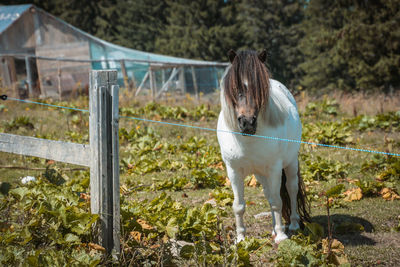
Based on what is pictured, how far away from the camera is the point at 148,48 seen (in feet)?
148

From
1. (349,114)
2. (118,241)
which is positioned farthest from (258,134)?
(349,114)

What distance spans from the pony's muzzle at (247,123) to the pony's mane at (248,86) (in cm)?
18

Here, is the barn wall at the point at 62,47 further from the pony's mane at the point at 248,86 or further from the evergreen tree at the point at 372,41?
the pony's mane at the point at 248,86

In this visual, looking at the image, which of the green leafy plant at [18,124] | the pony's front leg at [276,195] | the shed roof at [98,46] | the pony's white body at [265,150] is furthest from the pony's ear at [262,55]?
the shed roof at [98,46]

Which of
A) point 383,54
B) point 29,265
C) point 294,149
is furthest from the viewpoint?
point 383,54

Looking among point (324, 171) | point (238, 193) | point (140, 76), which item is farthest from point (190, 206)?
point (140, 76)

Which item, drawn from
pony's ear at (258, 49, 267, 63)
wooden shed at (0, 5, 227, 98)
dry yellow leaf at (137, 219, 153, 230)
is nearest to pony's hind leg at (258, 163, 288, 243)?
pony's ear at (258, 49, 267, 63)

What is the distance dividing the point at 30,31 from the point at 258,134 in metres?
21.7

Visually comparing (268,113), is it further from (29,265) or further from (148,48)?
(148,48)

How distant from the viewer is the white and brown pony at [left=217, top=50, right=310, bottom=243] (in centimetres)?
369

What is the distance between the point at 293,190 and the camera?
4676 millimetres

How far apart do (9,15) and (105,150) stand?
72.7 feet

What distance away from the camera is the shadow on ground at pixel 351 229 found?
4363 millimetres

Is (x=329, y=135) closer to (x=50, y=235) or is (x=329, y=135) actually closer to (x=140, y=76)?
(x=50, y=235)
